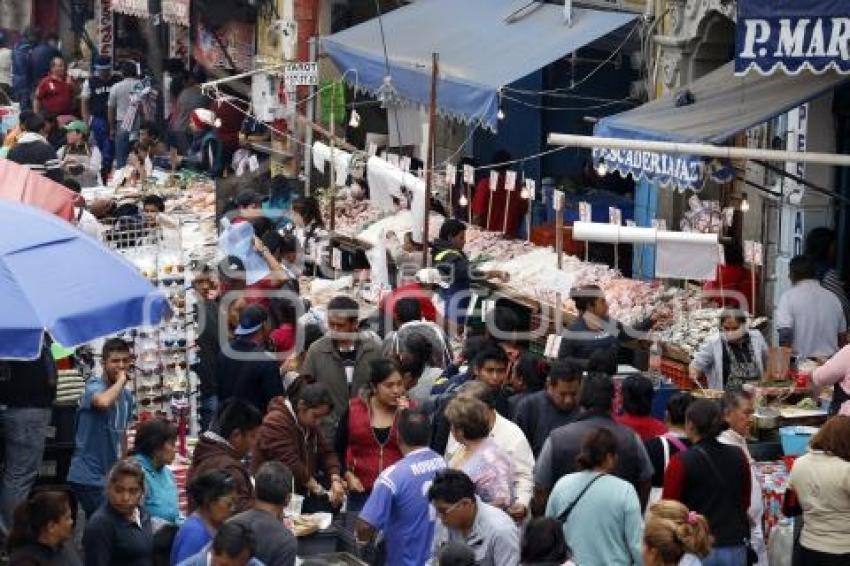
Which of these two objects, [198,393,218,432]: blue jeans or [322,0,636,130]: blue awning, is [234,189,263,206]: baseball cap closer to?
[322,0,636,130]: blue awning

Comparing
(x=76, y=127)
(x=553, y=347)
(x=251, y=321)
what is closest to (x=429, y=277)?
(x=553, y=347)

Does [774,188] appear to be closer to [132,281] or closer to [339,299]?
[339,299]

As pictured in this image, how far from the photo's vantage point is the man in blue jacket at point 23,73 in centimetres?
3366

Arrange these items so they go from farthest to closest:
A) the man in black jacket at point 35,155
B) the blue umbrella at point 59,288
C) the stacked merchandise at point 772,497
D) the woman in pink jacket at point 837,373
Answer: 1. the man in black jacket at point 35,155
2. the woman in pink jacket at point 837,373
3. the stacked merchandise at point 772,497
4. the blue umbrella at point 59,288

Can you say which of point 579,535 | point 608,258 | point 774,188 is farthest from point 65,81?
point 579,535

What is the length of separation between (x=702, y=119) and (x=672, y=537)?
764cm

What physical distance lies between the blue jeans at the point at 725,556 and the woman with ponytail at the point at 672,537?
1.46m

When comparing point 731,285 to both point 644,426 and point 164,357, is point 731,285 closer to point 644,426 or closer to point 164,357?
point 164,357

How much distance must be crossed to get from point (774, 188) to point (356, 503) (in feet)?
25.1

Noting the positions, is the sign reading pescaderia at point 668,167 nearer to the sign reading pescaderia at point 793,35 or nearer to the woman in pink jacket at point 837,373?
the sign reading pescaderia at point 793,35

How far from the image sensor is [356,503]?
12.2 meters

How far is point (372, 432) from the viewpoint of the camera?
1205 centimetres

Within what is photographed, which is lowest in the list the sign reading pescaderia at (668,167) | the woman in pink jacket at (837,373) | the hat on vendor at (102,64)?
the woman in pink jacket at (837,373)

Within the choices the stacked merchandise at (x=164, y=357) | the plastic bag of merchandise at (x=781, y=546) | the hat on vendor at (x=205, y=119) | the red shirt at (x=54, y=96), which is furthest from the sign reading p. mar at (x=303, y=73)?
the plastic bag of merchandise at (x=781, y=546)
